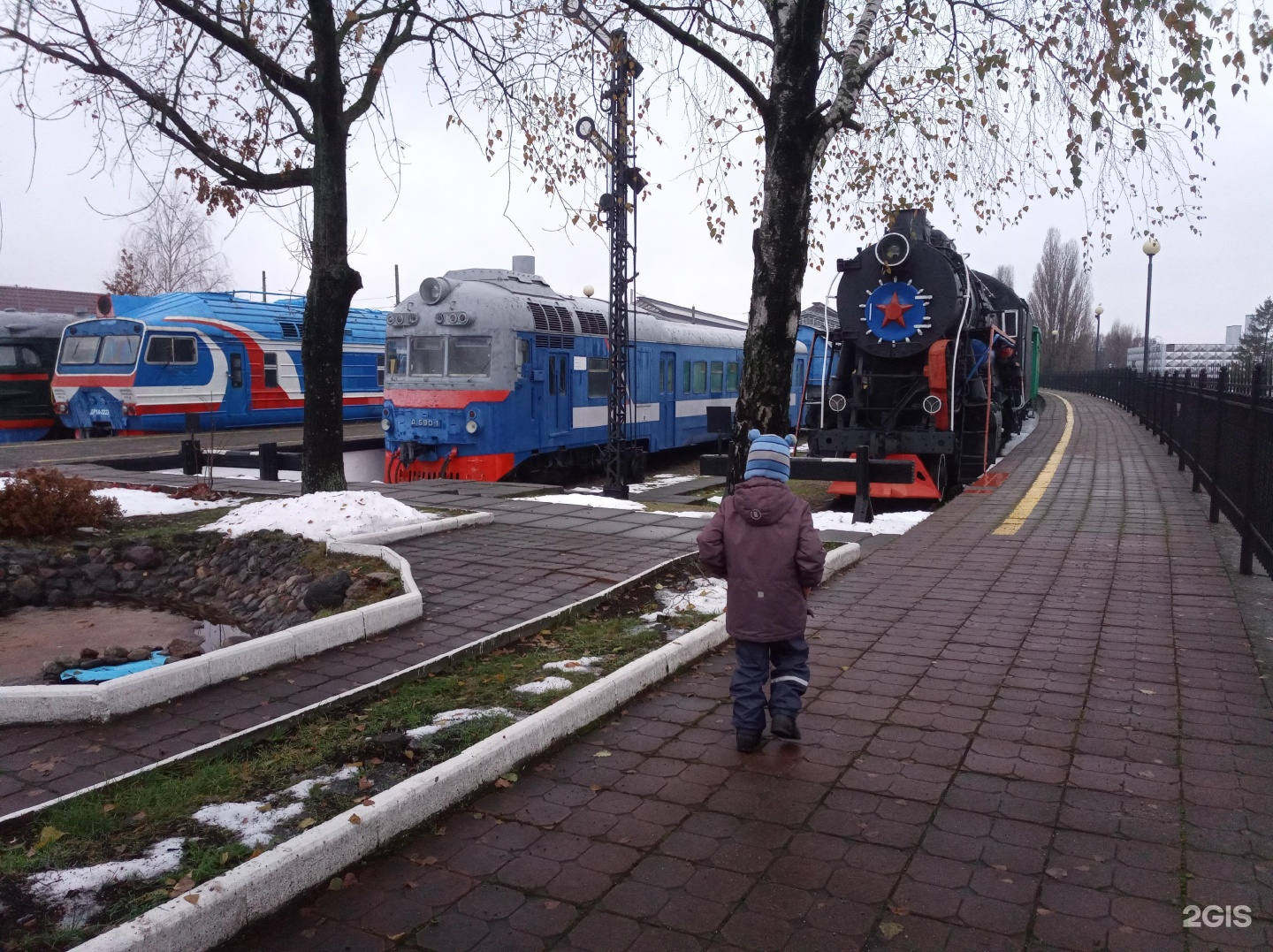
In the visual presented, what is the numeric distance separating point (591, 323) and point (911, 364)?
7.15m

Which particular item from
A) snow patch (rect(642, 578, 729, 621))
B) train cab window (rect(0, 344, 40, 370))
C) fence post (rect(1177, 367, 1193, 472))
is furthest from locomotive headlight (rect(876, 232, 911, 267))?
train cab window (rect(0, 344, 40, 370))

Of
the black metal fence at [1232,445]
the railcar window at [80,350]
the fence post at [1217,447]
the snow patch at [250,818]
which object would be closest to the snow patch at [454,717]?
the snow patch at [250,818]

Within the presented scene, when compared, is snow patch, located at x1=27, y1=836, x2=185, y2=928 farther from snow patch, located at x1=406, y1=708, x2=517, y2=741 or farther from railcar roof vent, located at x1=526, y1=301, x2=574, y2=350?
railcar roof vent, located at x1=526, y1=301, x2=574, y2=350

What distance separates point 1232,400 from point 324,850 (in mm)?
9685

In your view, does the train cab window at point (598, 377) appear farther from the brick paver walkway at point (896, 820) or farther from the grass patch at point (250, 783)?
the grass patch at point (250, 783)

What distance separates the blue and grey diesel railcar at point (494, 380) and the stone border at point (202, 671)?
8628mm

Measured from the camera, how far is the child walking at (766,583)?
4.22 meters

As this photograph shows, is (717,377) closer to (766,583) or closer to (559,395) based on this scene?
(559,395)

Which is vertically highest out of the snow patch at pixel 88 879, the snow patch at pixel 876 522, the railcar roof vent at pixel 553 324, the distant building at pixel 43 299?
the distant building at pixel 43 299

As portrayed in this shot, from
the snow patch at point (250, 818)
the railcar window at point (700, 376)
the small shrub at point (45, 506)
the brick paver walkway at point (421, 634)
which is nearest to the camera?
the snow patch at point (250, 818)

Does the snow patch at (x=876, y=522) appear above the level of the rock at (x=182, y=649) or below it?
above

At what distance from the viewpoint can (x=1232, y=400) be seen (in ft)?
30.7

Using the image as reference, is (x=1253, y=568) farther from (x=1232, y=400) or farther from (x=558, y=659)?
(x=558, y=659)

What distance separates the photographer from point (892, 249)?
40.8ft
